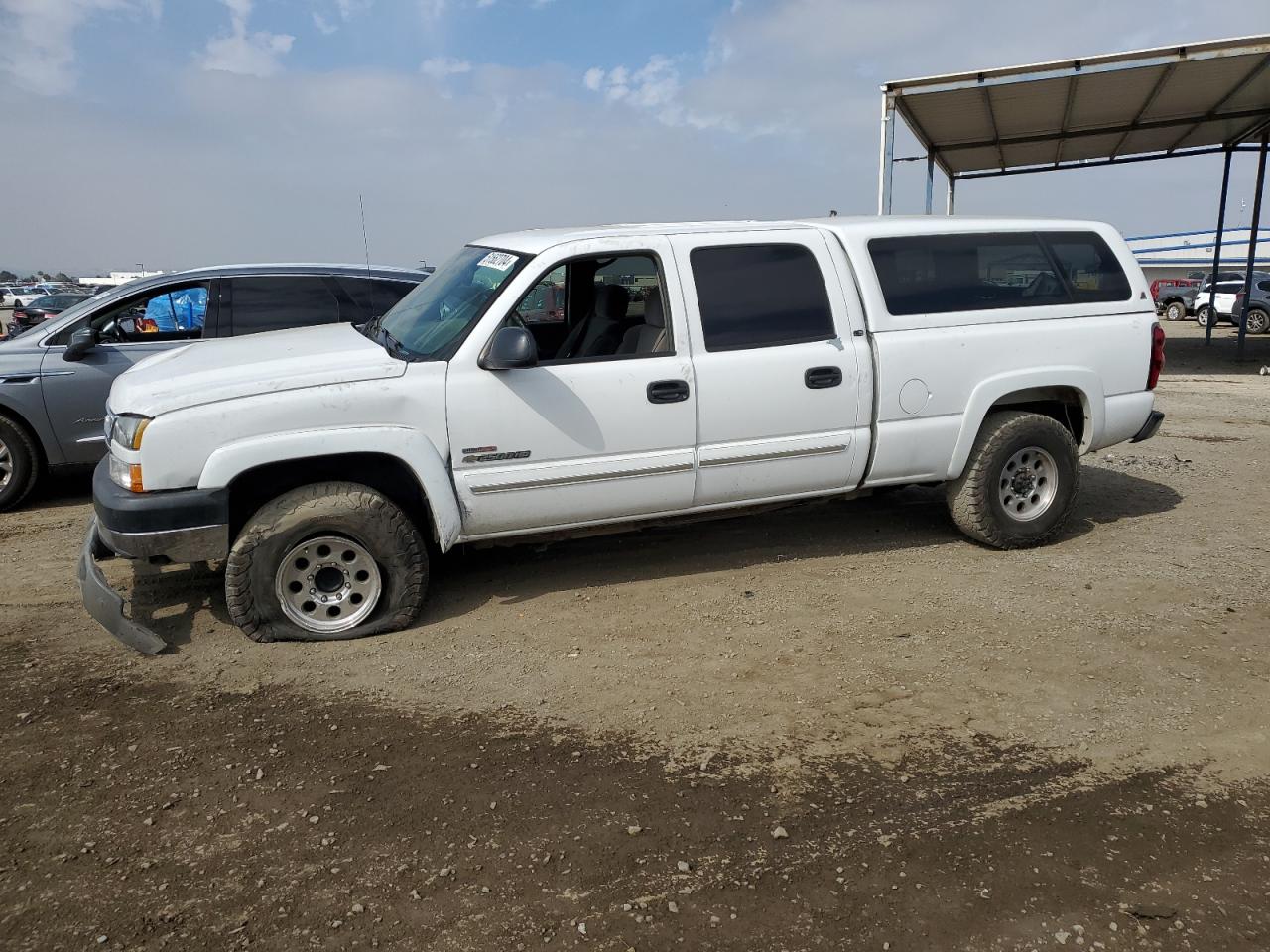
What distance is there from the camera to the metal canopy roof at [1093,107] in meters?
12.1

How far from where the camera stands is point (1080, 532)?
621 centimetres

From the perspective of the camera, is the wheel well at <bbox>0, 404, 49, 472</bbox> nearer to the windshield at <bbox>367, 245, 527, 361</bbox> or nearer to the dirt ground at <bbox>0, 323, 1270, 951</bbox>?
the dirt ground at <bbox>0, 323, 1270, 951</bbox>

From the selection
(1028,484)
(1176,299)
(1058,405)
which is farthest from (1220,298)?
(1028,484)

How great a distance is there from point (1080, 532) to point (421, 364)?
4330mm

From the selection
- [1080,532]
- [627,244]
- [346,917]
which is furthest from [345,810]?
[1080,532]

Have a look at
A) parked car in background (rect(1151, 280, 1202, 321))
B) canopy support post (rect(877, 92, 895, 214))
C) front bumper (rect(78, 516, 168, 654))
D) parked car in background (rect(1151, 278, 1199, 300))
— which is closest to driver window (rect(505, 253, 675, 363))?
front bumper (rect(78, 516, 168, 654))

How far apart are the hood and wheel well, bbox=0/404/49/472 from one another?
2.72m

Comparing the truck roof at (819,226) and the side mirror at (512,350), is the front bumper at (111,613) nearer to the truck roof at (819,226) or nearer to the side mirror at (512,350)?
the side mirror at (512,350)

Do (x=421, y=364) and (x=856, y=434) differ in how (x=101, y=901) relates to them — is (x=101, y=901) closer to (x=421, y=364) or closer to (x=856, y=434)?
(x=421, y=364)

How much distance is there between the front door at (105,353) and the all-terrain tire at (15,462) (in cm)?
23

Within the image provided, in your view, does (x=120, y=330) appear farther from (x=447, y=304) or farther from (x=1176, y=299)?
(x=1176, y=299)

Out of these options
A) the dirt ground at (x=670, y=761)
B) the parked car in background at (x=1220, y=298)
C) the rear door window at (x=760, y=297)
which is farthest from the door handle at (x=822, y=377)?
the parked car in background at (x=1220, y=298)

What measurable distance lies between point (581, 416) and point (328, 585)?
57.6 inches

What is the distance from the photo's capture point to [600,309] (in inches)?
211
